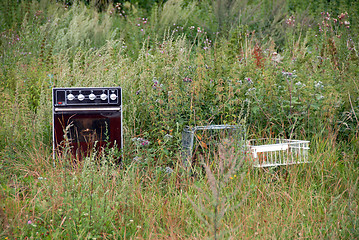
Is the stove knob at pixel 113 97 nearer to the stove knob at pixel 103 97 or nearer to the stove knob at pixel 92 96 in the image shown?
the stove knob at pixel 103 97

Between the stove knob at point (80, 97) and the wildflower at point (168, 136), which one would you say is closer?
the wildflower at point (168, 136)

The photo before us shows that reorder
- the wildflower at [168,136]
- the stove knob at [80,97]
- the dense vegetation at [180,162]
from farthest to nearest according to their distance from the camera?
1. the stove knob at [80,97]
2. the wildflower at [168,136]
3. the dense vegetation at [180,162]

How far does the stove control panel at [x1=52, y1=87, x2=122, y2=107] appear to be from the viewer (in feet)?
13.0

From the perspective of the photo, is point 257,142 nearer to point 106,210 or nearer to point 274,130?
point 274,130

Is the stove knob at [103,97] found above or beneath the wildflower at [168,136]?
above

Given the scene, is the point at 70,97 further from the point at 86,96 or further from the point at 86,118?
the point at 86,118

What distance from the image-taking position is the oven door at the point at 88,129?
3986mm

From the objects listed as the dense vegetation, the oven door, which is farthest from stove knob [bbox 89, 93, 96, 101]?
the dense vegetation

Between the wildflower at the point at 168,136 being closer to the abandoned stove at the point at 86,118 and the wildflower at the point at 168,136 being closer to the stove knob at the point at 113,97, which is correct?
the abandoned stove at the point at 86,118

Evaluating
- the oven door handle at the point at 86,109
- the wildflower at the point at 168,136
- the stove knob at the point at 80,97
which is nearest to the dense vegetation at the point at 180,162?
the wildflower at the point at 168,136

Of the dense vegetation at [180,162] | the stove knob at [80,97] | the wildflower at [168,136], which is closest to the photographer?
the dense vegetation at [180,162]

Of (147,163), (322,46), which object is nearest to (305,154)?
(147,163)

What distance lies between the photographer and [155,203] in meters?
3.31

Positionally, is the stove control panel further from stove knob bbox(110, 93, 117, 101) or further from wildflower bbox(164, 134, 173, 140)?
wildflower bbox(164, 134, 173, 140)
